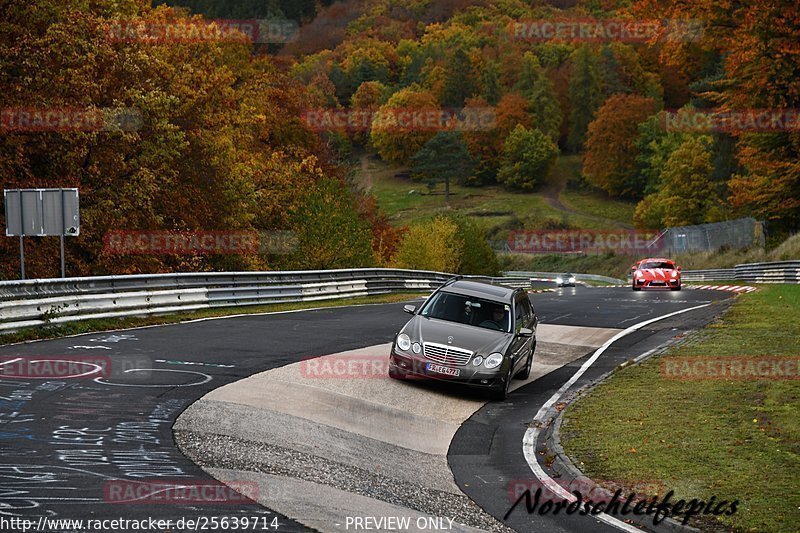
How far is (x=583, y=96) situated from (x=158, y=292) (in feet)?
489

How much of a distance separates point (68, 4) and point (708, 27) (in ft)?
92.4

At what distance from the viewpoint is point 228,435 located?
10367 mm

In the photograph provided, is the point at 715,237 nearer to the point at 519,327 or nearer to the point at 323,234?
the point at 323,234

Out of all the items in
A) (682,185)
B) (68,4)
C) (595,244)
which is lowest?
(595,244)

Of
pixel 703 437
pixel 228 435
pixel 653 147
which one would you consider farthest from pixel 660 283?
pixel 653 147

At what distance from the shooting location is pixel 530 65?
175 meters

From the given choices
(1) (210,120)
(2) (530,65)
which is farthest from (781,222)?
(2) (530,65)

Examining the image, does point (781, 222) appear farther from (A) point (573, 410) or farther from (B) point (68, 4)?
(A) point (573, 410)

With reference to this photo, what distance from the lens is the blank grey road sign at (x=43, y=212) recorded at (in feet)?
66.2

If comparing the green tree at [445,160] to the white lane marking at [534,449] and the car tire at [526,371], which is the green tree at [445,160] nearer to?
the white lane marking at [534,449]

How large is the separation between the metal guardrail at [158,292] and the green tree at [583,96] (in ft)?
435

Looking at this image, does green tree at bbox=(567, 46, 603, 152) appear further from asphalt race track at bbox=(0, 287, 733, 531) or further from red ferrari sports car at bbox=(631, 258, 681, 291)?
asphalt race track at bbox=(0, 287, 733, 531)

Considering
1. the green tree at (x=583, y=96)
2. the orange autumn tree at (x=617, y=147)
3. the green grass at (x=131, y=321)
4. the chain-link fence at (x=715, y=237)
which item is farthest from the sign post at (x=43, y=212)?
the green tree at (x=583, y=96)

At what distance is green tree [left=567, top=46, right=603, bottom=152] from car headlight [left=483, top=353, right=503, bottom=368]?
503 ft
